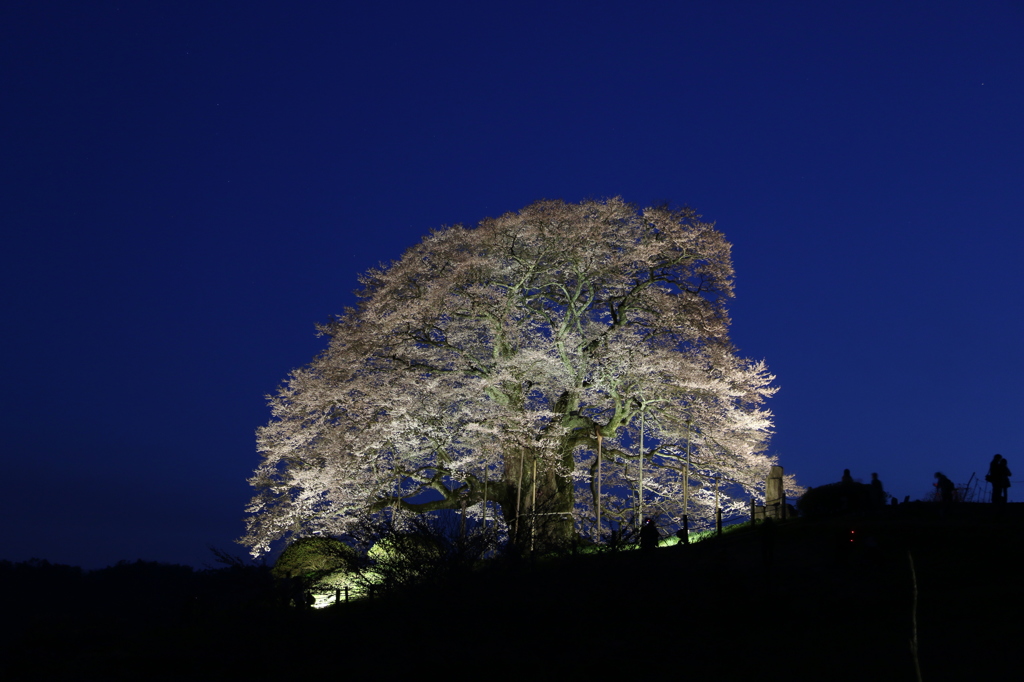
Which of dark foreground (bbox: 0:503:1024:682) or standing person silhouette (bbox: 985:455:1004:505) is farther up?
standing person silhouette (bbox: 985:455:1004:505)

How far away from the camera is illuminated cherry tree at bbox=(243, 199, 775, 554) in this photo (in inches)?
Result: 961

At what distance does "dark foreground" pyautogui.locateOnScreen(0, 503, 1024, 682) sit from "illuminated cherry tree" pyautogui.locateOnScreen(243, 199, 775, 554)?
11.1m

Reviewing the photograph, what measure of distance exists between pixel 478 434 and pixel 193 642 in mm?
13646

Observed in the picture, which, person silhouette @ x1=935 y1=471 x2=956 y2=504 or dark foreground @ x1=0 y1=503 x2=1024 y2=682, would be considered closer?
dark foreground @ x1=0 y1=503 x2=1024 y2=682

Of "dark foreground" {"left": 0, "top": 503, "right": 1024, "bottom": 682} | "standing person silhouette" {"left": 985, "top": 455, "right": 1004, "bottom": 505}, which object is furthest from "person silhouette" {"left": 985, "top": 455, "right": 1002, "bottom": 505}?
"dark foreground" {"left": 0, "top": 503, "right": 1024, "bottom": 682}

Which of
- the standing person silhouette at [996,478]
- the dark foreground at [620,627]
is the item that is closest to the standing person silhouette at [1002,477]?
the standing person silhouette at [996,478]

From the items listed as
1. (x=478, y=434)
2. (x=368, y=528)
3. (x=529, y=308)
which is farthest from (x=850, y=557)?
(x=529, y=308)

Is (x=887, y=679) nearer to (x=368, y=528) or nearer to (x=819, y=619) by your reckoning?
(x=819, y=619)

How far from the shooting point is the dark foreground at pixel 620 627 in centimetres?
778

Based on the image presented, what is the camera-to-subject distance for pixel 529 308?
85.1 ft

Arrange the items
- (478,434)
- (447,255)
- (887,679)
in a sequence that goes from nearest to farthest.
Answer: (887,679)
(478,434)
(447,255)

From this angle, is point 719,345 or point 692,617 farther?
point 719,345

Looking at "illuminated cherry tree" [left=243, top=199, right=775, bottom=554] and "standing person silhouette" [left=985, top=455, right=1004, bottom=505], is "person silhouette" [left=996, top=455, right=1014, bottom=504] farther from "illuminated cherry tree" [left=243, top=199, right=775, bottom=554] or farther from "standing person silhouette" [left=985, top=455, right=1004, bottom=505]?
"illuminated cherry tree" [left=243, top=199, right=775, bottom=554]

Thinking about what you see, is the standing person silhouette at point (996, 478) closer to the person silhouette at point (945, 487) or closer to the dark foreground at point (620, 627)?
the person silhouette at point (945, 487)
